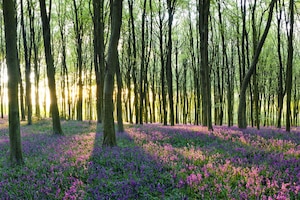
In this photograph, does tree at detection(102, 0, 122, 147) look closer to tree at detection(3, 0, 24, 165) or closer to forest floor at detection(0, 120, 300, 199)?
forest floor at detection(0, 120, 300, 199)

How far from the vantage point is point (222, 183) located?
5266 mm

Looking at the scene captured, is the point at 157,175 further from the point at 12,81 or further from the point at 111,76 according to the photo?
the point at 12,81

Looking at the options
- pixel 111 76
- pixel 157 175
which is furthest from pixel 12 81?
pixel 157 175

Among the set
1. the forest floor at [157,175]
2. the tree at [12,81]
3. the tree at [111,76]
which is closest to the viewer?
the forest floor at [157,175]

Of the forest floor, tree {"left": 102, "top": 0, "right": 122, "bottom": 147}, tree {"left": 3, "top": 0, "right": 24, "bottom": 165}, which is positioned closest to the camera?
the forest floor

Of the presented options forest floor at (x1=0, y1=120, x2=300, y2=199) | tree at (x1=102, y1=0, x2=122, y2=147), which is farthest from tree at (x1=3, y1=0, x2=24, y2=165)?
tree at (x1=102, y1=0, x2=122, y2=147)

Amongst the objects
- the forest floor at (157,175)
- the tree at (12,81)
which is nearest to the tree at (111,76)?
the forest floor at (157,175)

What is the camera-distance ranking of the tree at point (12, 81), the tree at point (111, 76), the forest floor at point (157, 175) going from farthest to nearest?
the tree at point (111, 76)
the tree at point (12, 81)
the forest floor at point (157, 175)

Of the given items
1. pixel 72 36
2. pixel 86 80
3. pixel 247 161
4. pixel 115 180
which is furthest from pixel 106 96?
pixel 86 80

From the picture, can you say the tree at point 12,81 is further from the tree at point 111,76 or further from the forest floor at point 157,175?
the tree at point 111,76

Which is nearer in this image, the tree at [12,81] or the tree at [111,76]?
the tree at [12,81]

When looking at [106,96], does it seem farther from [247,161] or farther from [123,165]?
[247,161]

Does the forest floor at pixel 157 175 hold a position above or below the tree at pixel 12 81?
below

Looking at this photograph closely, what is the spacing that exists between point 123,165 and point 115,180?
1136 mm
